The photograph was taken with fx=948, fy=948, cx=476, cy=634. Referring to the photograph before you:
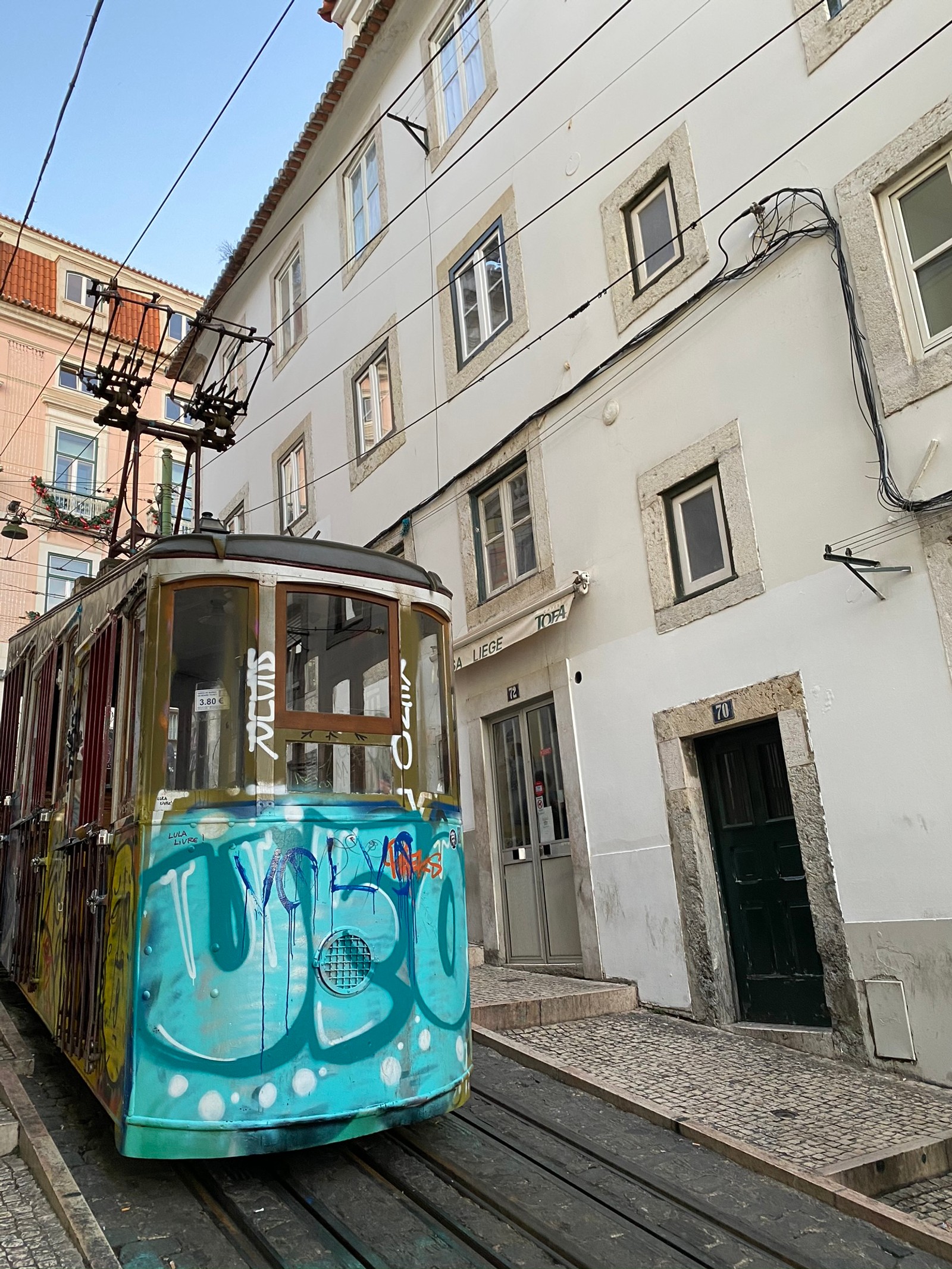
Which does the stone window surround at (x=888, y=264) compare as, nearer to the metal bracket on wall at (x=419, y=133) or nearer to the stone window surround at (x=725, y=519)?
the stone window surround at (x=725, y=519)

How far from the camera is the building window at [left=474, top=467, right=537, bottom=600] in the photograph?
950 cm

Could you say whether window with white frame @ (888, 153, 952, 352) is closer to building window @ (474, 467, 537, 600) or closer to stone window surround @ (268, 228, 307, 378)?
building window @ (474, 467, 537, 600)

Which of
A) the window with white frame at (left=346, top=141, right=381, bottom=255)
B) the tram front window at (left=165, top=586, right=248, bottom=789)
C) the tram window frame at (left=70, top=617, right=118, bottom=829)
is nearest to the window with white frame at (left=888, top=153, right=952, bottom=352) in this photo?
the tram front window at (left=165, top=586, right=248, bottom=789)

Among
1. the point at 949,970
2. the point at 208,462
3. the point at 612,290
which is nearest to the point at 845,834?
the point at 949,970

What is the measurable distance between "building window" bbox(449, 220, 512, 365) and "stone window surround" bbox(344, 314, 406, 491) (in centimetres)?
130

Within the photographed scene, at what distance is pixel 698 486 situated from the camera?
24.9ft

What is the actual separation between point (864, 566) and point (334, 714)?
3.65 meters

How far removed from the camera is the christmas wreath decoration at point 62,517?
68.7 ft

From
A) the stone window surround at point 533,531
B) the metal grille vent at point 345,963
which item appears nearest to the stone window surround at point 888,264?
the stone window surround at point 533,531

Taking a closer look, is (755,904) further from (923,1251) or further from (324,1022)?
(324,1022)

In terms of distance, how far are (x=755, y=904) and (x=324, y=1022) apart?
12.8 feet

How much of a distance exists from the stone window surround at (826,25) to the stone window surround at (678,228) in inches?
46.6

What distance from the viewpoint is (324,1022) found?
407cm

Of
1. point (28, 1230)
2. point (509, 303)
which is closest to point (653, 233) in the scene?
point (509, 303)
